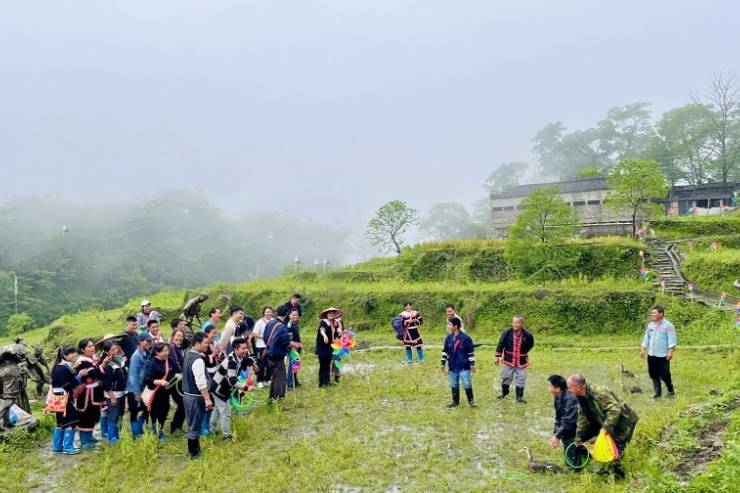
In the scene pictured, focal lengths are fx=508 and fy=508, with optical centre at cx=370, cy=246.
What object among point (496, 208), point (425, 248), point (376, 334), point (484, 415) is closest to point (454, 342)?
point (484, 415)

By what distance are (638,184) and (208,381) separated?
1035 inches

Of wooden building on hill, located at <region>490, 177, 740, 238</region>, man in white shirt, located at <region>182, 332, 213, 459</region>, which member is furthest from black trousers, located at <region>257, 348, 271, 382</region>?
wooden building on hill, located at <region>490, 177, 740, 238</region>

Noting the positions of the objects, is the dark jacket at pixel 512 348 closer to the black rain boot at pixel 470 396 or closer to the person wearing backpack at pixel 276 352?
the black rain boot at pixel 470 396

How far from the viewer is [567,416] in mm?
7398

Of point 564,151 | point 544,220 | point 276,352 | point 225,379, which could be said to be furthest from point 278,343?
point 564,151

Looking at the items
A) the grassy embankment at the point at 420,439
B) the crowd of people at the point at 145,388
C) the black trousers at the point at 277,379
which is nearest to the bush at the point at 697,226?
the grassy embankment at the point at 420,439

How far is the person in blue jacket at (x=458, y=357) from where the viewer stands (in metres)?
10.3

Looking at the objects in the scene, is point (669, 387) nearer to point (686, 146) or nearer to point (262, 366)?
point (262, 366)

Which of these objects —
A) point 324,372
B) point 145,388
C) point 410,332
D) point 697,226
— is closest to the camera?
point 145,388

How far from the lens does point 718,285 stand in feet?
68.1

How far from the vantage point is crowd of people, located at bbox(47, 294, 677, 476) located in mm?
Answer: 7307

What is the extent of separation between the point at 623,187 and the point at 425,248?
1158 cm

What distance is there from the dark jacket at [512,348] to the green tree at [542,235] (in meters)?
14.1

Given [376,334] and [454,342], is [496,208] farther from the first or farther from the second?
[454,342]
